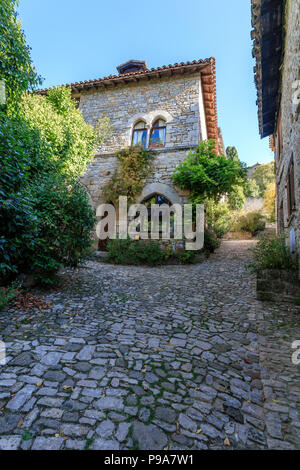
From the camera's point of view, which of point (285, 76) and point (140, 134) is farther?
point (140, 134)

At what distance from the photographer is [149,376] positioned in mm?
2123

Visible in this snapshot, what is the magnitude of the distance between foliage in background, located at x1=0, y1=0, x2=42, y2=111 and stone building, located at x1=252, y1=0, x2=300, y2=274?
525 cm

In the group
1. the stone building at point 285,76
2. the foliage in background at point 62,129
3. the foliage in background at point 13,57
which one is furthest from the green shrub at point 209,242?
the foliage in background at point 13,57

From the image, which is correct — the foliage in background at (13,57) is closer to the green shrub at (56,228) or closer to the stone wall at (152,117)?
the green shrub at (56,228)

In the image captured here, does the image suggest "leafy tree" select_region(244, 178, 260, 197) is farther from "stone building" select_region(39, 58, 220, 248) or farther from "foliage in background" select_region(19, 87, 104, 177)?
"foliage in background" select_region(19, 87, 104, 177)

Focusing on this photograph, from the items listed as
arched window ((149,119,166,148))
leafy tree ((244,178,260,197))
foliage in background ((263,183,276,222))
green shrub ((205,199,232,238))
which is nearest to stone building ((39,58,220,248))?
arched window ((149,119,166,148))

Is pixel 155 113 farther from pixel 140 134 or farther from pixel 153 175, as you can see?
pixel 153 175

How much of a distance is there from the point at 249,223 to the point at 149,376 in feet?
39.6

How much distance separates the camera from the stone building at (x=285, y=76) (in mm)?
4348

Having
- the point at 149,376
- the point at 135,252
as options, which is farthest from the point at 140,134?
the point at 149,376

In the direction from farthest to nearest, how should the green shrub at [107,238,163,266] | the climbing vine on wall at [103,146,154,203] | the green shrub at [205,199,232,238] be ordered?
the climbing vine on wall at [103,146,154,203] → the green shrub at [205,199,232,238] → the green shrub at [107,238,163,266]

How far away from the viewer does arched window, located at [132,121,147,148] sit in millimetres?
9328

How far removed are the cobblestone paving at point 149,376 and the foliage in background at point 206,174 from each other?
4531 mm

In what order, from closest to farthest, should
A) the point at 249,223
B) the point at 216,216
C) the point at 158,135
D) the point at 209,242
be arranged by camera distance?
1. the point at 209,242
2. the point at 158,135
3. the point at 216,216
4. the point at 249,223
